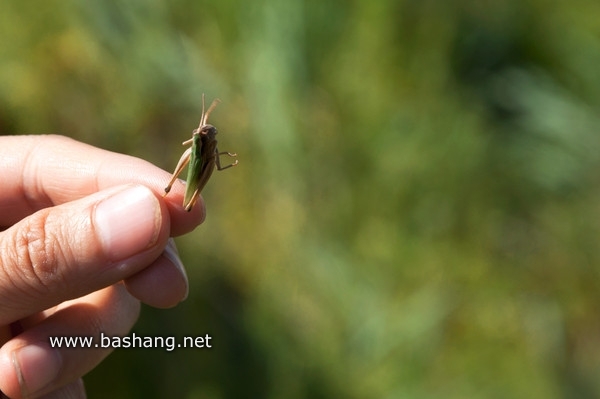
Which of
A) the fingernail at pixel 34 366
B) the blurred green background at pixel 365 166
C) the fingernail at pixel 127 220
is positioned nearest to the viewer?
the fingernail at pixel 127 220

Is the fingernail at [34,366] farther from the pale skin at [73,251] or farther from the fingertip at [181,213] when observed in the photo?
the fingertip at [181,213]

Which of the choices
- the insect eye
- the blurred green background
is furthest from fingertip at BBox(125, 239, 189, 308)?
the blurred green background

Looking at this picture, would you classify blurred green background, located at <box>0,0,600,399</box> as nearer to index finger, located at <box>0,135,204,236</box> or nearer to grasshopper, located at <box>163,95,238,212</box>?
index finger, located at <box>0,135,204,236</box>

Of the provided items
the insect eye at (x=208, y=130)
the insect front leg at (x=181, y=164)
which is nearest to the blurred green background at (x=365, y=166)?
the insect front leg at (x=181, y=164)

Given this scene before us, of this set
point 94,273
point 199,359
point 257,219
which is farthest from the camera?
point 257,219

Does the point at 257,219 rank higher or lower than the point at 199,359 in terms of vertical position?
higher

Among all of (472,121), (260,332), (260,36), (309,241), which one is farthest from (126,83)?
(472,121)

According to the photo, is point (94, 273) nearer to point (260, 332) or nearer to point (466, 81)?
point (260, 332)
